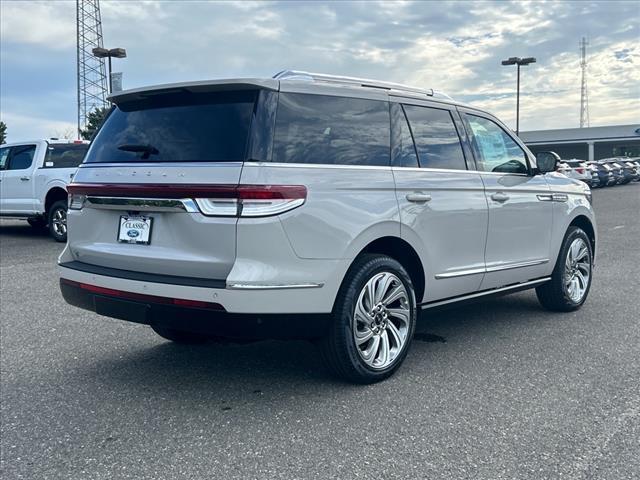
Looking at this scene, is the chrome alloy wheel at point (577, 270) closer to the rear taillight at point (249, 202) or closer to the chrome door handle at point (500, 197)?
the chrome door handle at point (500, 197)

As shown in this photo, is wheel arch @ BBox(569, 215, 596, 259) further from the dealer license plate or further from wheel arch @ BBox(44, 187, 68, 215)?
wheel arch @ BBox(44, 187, 68, 215)

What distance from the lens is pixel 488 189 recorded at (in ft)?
16.7

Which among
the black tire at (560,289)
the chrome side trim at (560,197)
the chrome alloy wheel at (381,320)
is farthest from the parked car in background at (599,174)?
the chrome alloy wheel at (381,320)

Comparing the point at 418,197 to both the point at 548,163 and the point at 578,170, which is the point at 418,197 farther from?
the point at 578,170

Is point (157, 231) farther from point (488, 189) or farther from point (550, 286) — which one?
point (550, 286)

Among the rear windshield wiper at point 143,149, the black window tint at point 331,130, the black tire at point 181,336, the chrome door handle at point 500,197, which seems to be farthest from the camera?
the chrome door handle at point 500,197

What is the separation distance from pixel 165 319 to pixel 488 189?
276 centimetres

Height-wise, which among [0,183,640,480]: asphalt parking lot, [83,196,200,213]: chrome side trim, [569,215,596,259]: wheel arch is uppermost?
[83,196,200,213]: chrome side trim

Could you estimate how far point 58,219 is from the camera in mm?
12344

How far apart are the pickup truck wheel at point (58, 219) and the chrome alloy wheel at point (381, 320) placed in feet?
31.6

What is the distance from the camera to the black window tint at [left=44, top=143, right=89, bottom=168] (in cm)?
1249

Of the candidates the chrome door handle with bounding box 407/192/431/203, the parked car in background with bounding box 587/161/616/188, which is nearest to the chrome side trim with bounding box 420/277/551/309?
the chrome door handle with bounding box 407/192/431/203

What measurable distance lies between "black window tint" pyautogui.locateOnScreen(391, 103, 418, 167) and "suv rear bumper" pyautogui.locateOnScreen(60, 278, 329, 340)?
130cm

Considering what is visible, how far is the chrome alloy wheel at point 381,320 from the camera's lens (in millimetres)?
4043
